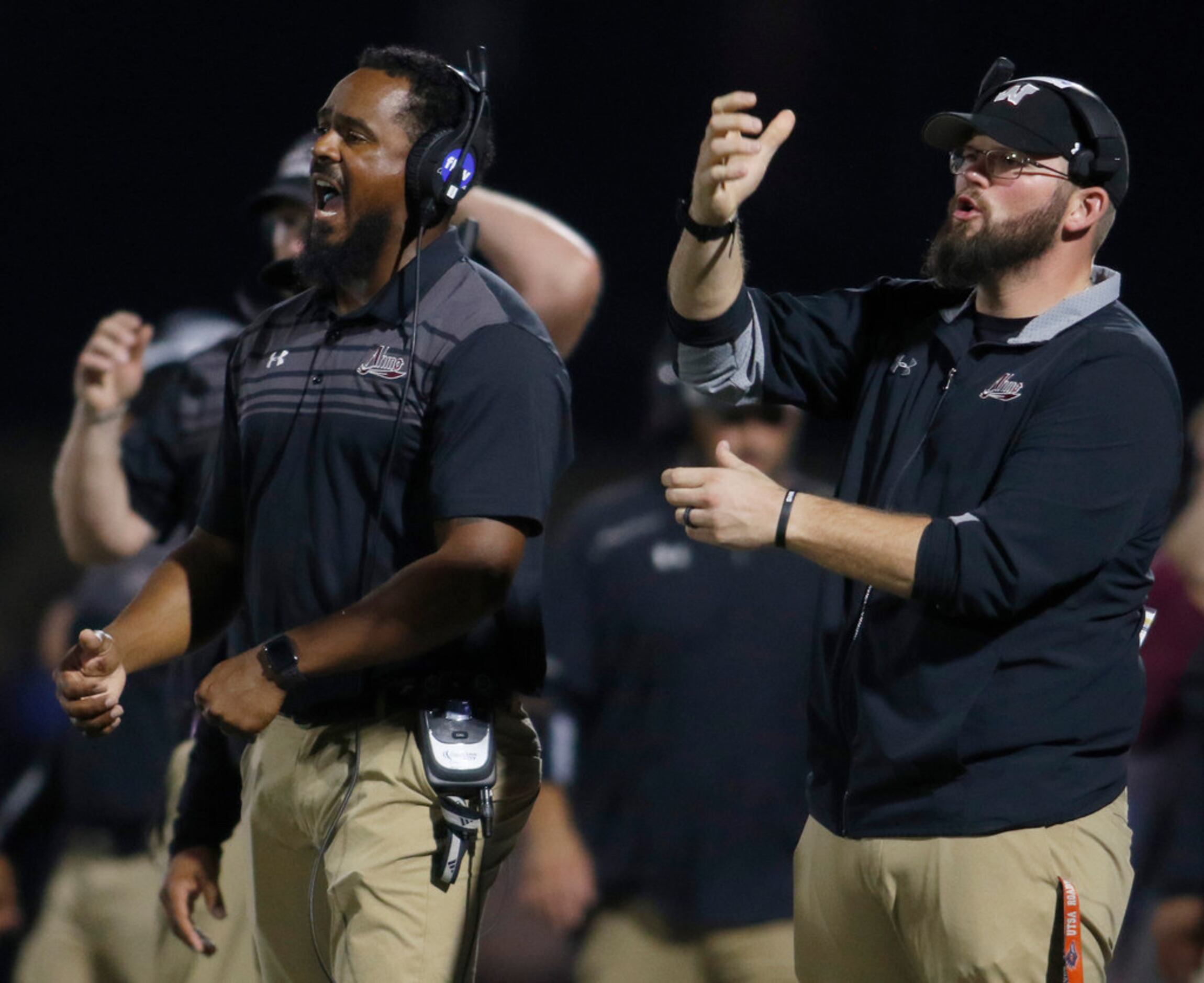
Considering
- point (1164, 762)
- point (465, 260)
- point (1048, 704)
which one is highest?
point (465, 260)

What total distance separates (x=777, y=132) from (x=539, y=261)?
81 cm

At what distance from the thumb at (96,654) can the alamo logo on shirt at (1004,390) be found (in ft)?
3.62

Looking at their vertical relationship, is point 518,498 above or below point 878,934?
above

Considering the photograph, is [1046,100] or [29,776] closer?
[1046,100]

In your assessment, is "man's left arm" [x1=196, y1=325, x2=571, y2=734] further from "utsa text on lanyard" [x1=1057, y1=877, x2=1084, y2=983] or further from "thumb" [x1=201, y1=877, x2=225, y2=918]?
"utsa text on lanyard" [x1=1057, y1=877, x2=1084, y2=983]

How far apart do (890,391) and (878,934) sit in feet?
2.24

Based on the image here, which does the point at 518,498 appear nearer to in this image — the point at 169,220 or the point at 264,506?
the point at 264,506

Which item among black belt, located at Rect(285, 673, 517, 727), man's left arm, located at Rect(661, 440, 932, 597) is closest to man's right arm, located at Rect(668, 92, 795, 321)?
man's left arm, located at Rect(661, 440, 932, 597)

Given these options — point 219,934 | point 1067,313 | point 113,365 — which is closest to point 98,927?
point 219,934

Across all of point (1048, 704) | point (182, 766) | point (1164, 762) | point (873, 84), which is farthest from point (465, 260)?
point (873, 84)

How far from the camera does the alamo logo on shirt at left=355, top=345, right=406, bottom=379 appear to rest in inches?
83.3

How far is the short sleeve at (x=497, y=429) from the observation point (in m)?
2.03

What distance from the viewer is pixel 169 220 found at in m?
5.93

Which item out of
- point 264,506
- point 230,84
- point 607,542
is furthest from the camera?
point 230,84
